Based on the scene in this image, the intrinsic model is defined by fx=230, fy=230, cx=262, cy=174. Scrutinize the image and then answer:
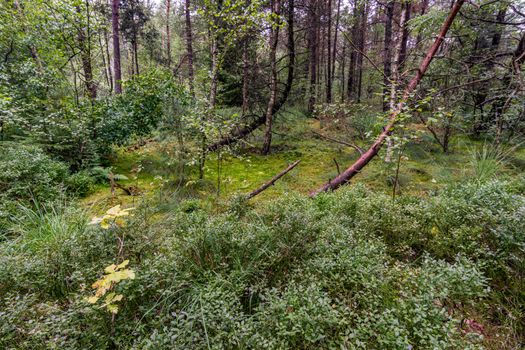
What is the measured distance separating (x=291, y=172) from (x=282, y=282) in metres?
3.71

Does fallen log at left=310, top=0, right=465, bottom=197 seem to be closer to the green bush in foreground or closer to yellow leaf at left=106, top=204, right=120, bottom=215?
the green bush in foreground

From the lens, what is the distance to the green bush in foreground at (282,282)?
1297 millimetres

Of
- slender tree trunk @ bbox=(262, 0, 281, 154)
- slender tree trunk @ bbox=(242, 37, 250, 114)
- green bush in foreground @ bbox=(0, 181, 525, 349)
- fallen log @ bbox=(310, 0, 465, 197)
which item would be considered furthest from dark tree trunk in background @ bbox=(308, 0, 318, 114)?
green bush in foreground @ bbox=(0, 181, 525, 349)

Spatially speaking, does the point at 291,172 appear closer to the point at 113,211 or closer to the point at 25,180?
the point at 113,211

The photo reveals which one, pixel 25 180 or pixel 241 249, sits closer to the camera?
pixel 241 249

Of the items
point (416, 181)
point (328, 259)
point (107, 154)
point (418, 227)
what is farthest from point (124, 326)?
point (107, 154)

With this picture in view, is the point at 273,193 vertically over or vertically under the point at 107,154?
under

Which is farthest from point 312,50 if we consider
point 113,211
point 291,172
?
point 113,211

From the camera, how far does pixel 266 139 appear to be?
6898 millimetres

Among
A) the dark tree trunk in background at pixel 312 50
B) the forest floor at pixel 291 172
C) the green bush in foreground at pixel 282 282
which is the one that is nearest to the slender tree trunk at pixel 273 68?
the forest floor at pixel 291 172

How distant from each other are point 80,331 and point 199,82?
6.22m

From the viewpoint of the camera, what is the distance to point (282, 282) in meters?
1.87

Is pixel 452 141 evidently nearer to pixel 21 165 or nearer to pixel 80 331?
pixel 80 331

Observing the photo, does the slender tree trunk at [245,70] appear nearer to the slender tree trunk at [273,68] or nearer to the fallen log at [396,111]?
the slender tree trunk at [273,68]
